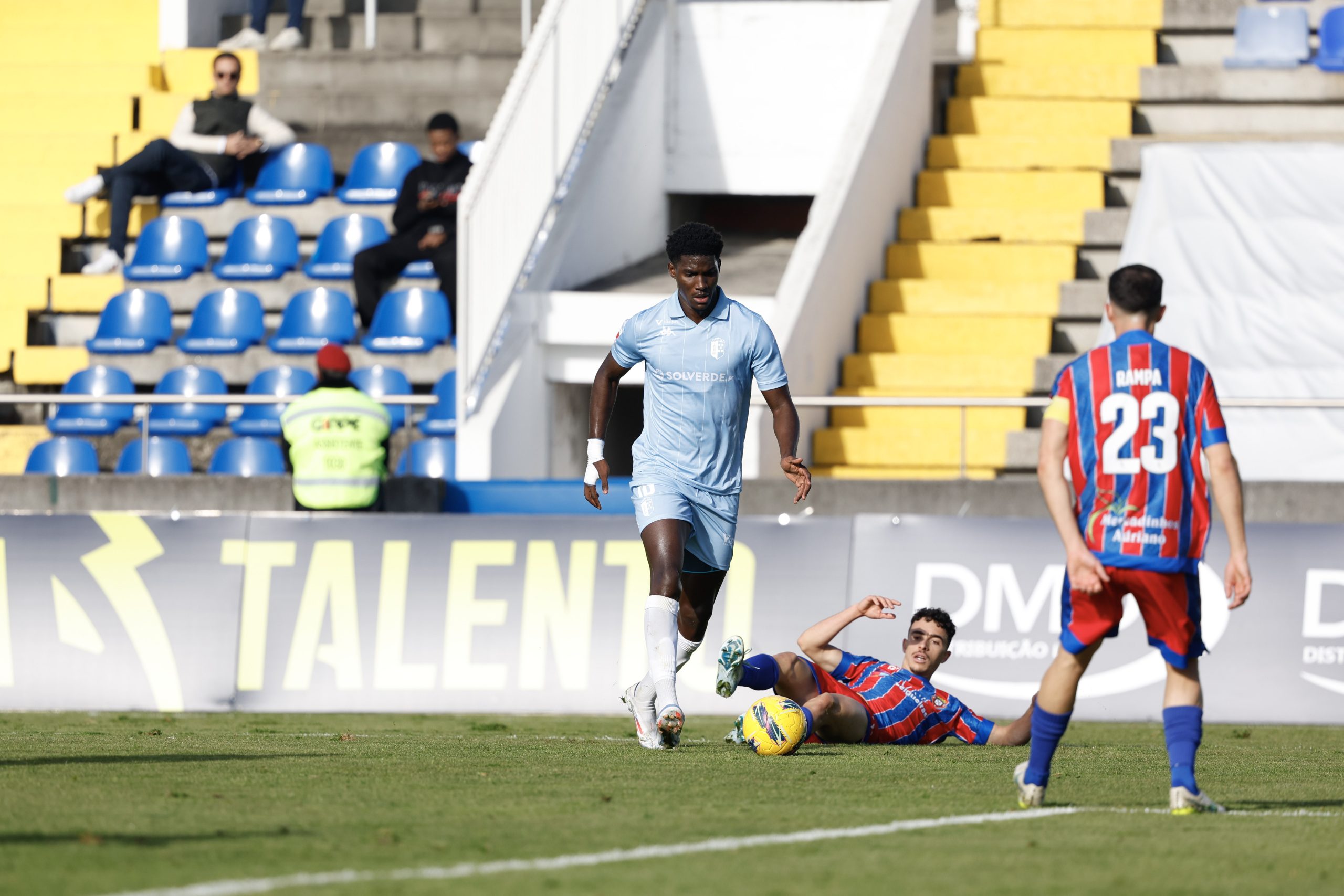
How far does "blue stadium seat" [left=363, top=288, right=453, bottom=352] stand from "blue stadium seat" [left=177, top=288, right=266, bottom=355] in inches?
44.2

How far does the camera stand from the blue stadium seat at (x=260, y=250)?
1783 cm

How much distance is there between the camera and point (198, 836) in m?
5.17

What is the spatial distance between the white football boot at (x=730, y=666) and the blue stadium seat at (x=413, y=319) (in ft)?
29.0

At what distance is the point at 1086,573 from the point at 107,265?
45.9ft

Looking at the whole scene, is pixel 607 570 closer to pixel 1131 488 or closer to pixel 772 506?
pixel 772 506

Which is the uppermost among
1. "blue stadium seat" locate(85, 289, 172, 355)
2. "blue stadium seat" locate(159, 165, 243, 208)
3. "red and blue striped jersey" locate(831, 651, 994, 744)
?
"blue stadium seat" locate(159, 165, 243, 208)

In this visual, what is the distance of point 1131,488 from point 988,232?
1261 centimetres

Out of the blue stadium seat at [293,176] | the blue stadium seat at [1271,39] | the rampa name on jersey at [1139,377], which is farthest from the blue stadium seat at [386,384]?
the rampa name on jersey at [1139,377]

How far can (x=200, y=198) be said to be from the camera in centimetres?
1875

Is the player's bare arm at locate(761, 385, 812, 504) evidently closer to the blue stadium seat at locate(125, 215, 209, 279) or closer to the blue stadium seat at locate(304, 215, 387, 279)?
the blue stadium seat at locate(304, 215, 387, 279)

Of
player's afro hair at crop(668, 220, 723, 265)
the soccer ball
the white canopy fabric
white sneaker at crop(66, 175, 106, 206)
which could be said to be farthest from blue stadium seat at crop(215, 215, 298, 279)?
the soccer ball

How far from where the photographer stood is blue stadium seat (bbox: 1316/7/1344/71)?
1902cm

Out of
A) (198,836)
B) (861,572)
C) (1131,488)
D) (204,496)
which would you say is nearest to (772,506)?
(861,572)

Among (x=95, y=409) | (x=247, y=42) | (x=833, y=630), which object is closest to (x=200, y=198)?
(x=247, y=42)
